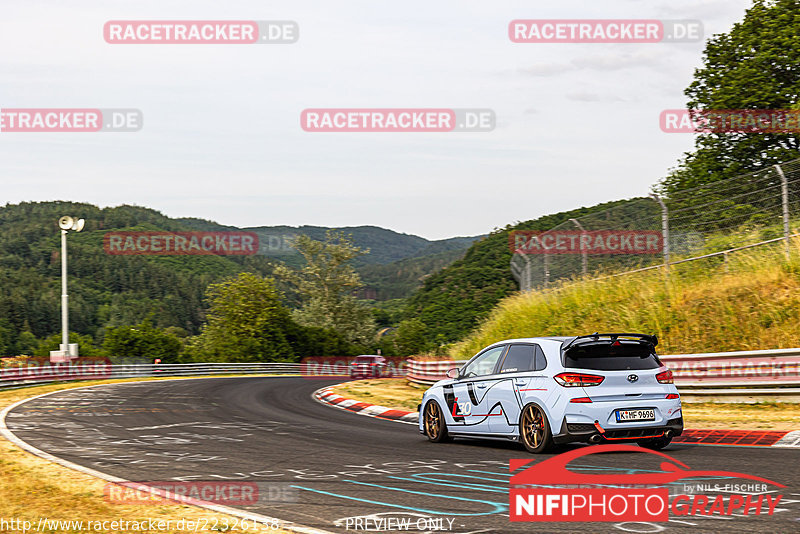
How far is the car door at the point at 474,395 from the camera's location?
37.2 ft

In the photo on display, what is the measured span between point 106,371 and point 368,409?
2733cm

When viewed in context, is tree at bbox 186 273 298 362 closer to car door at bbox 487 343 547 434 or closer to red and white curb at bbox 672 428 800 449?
car door at bbox 487 343 547 434

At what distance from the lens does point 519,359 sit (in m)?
10.9

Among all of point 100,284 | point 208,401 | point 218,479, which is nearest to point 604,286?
point 208,401

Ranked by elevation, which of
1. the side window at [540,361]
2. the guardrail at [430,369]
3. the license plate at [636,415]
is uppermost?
the side window at [540,361]

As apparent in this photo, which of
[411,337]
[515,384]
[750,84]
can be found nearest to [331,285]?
[411,337]

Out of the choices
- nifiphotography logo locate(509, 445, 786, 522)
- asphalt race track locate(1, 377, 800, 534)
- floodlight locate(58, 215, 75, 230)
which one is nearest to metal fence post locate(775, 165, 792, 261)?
asphalt race track locate(1, 377, 800, 534)

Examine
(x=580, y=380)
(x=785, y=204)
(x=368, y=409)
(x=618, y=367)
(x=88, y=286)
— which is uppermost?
(x=88, y=286)

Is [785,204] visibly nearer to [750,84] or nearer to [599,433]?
[599,433]

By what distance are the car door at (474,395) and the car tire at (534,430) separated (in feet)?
2.91

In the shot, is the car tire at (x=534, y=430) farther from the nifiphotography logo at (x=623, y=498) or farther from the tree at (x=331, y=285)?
the tree at (x=331, y=285)

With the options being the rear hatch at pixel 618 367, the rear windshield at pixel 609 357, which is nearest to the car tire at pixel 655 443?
the rear hatch at pixel 618 367

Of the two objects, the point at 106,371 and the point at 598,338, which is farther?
the point at 106,371

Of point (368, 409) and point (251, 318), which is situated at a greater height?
point (251, 318)
